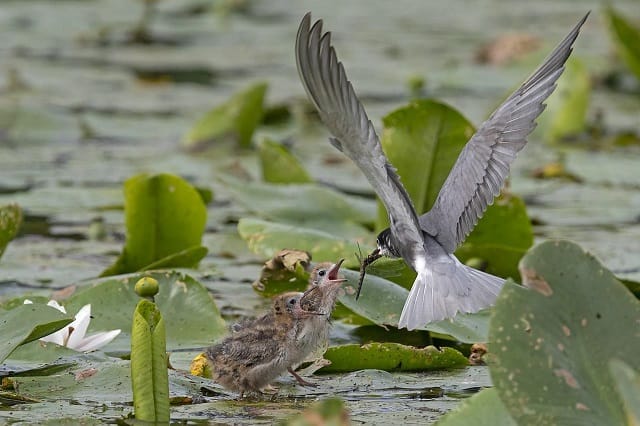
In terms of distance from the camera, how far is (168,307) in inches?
142

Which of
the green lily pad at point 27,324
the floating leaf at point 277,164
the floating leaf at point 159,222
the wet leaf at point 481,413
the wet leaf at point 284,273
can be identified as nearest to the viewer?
the wet leaf at point 481,413

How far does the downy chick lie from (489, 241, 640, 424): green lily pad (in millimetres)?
959

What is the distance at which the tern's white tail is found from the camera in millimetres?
2977

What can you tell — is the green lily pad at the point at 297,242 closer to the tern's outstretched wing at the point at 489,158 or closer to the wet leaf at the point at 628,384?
the tern's outstretched wing at the point at 489,158

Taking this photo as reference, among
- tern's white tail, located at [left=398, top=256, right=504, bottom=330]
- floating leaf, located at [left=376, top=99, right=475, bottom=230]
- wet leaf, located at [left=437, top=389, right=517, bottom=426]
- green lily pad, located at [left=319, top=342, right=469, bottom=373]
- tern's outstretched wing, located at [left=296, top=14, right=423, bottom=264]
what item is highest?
tern's outstretched wing, located at [left=296, top=14, right=423, bottom=264]

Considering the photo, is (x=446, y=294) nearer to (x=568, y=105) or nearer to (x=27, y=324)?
(x=27, y=324)

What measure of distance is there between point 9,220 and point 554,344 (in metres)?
1.82

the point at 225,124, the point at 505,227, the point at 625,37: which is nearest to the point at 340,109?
the point at 505,227

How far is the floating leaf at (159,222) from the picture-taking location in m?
4.04

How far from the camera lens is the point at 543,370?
2.28 m

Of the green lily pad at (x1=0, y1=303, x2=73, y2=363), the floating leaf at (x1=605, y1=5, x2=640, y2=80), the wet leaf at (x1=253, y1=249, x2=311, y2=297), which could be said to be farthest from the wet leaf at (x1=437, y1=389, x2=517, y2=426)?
the floating leaf at (x1=605, y1=5, x2=640, y2=80)

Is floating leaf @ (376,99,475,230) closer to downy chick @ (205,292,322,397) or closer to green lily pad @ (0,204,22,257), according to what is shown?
downy chick @ (205,292,322,397)

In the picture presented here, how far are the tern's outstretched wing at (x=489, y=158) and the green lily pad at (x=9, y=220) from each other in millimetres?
1123

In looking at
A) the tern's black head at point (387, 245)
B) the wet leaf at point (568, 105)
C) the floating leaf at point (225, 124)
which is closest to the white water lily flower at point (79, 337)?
the tern's black head at point (387, 245)
